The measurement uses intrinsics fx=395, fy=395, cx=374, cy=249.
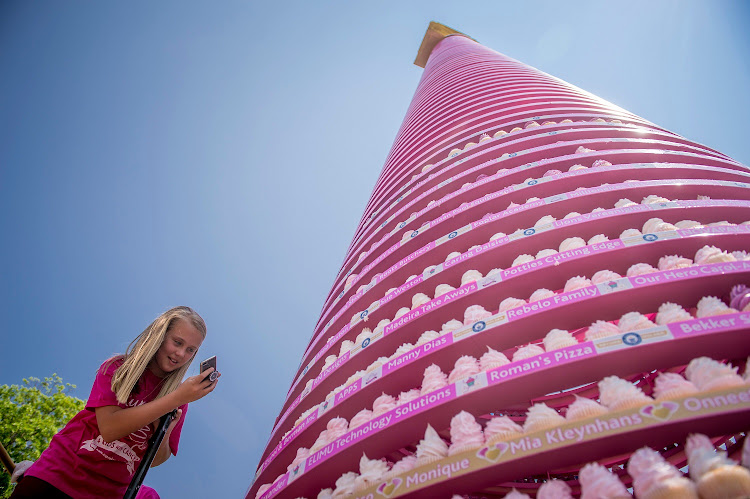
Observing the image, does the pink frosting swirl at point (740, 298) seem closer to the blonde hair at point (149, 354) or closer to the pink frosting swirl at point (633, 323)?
the pink frosting swirl at point (633, 323)

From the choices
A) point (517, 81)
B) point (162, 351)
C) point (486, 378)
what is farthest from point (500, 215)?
point (517, 81)

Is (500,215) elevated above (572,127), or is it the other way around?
(572,127)

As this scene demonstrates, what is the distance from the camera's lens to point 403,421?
80.4 inches

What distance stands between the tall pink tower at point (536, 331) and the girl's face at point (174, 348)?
98 cm

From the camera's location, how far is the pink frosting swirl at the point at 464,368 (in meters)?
2.08

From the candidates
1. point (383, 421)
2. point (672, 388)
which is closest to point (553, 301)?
point (672, 388)

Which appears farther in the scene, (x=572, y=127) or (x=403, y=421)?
(x=572, y=127)

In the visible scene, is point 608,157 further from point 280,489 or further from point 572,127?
point 280,489

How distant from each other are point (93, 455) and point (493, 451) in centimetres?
225

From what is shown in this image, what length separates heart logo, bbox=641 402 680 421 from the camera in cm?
146

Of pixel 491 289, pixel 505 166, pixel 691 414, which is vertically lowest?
pixel 691 414

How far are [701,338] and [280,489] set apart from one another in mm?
2353

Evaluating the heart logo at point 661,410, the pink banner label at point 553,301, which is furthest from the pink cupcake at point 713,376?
the pink banner label at point 553,301

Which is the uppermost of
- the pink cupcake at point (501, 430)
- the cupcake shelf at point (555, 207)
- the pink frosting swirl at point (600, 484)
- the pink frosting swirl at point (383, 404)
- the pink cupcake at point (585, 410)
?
the cupcake shelf at point (555, 207)
